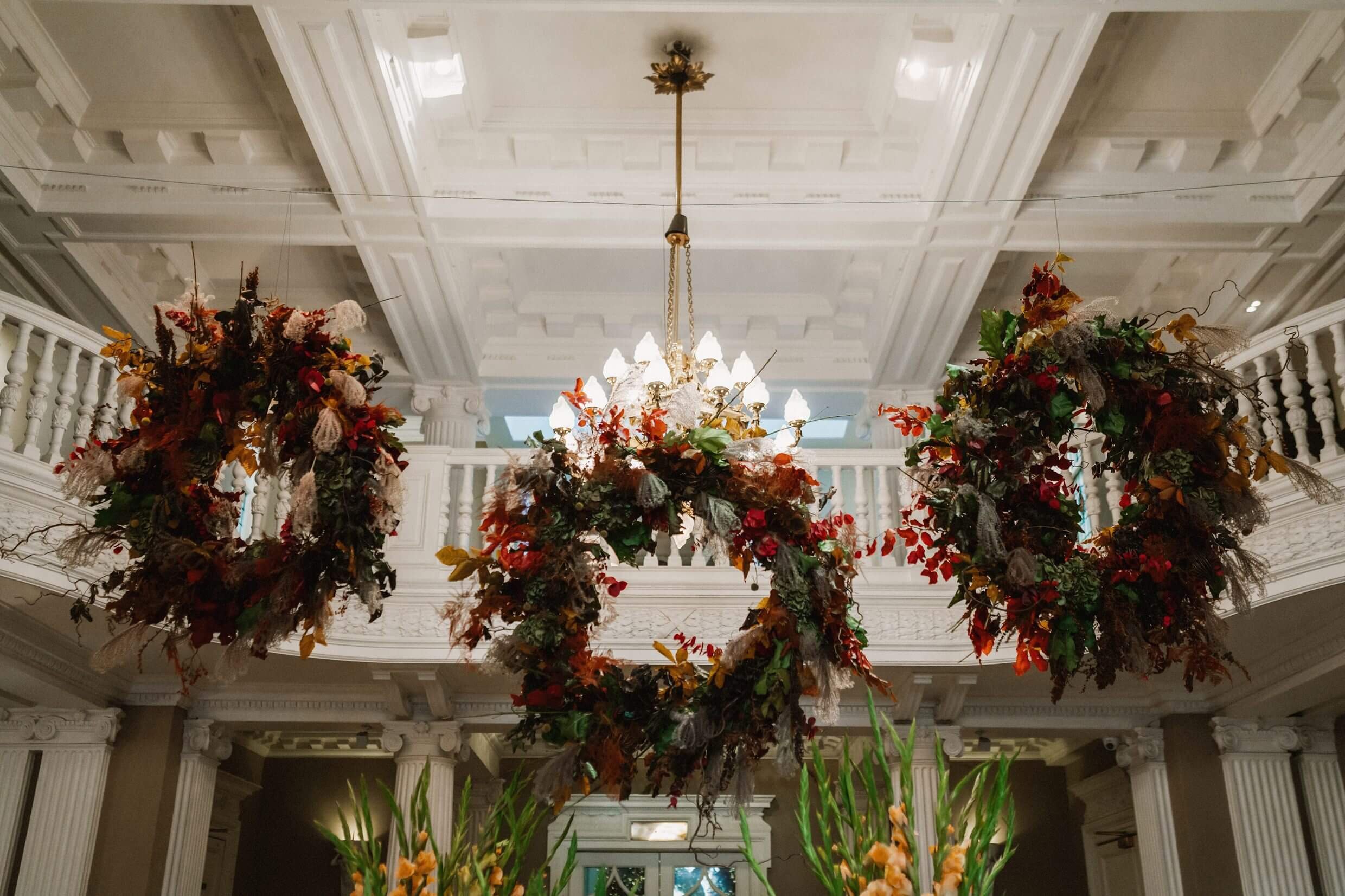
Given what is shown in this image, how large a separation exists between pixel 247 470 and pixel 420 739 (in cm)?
434

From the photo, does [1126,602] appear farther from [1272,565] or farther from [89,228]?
[89,228]

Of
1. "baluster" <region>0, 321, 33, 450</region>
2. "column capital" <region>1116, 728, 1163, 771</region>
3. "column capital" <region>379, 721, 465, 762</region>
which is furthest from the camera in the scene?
"column capital" <region>1116, 728, 1163, 771</region>

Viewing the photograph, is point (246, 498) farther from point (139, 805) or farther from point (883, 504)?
point (883, 504)

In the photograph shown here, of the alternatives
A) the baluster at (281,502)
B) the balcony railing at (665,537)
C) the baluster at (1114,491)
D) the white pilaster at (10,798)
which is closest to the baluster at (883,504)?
the balcony railing at (665,537)

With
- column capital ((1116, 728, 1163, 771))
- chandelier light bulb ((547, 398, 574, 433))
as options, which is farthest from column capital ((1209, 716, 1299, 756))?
chandelier light bulb ((547, 398, 574, 433))

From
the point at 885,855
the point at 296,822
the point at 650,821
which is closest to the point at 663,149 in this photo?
the point at 885,855

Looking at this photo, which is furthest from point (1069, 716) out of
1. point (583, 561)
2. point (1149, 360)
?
point (583, 561)

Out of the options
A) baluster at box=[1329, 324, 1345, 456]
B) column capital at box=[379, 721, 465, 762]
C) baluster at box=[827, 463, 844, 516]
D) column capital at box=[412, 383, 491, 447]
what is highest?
column capital at box=[412, 383, 491, 447]

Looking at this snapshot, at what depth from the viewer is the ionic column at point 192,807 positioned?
734 cm

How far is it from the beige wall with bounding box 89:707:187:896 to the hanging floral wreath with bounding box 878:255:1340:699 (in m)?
5.68

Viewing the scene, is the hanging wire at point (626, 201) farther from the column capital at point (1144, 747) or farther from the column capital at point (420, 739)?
the column capital at point (1144, 747)

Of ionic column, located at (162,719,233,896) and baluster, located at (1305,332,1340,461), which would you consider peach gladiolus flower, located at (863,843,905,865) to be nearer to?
baluster, located at (1305,332,1340,461)

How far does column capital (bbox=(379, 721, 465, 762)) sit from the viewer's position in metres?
7.47

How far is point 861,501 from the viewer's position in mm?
7008
